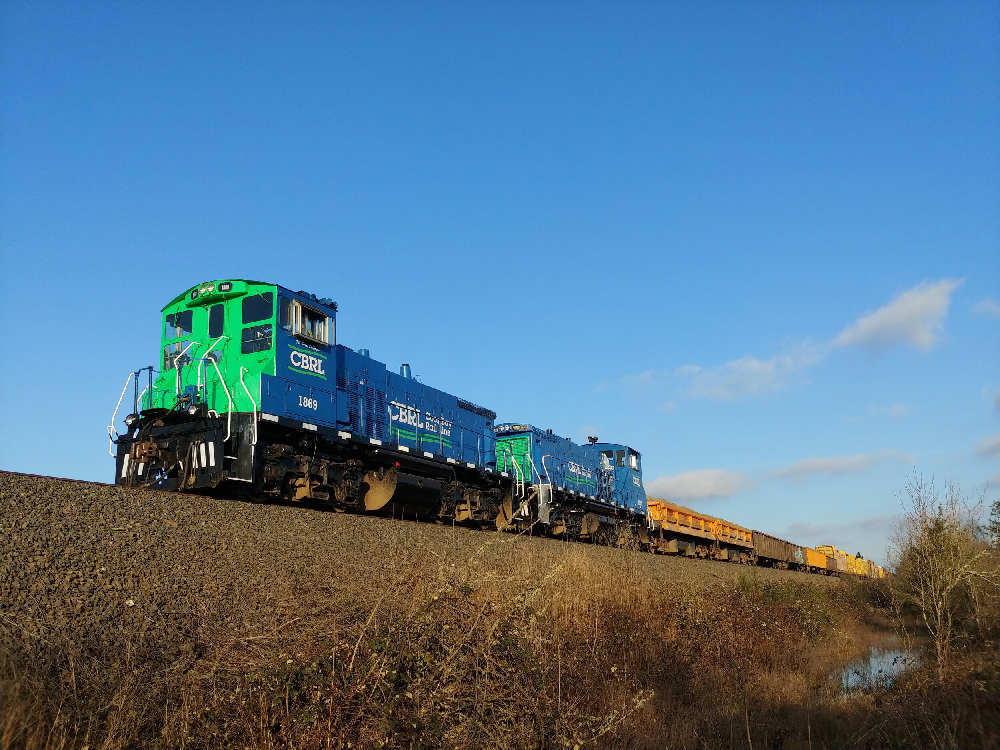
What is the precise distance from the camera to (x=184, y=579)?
25.5ft

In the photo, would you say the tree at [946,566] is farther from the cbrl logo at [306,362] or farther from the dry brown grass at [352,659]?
the cbrl logo at [306,362]

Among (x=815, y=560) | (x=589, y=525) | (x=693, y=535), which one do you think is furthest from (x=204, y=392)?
(x=815, y=560)

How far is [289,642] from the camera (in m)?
6.05

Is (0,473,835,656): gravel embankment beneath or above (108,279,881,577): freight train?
beneath

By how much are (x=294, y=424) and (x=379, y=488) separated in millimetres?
2690

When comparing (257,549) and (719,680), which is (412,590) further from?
(719,680)

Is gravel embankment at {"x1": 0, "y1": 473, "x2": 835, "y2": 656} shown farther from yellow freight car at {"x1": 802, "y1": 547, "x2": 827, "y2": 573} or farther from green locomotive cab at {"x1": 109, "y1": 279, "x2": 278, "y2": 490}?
yellow freight car at {"x1": 802, "y1": 547, "x2": 827, "y2": 573}

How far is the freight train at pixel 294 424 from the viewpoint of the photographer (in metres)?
12.2

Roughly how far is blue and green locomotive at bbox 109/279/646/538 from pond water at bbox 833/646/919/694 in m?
6.65

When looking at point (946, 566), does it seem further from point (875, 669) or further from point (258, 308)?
point (258, 308)

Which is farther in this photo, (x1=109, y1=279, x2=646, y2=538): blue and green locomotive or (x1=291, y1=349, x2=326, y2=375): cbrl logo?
(x1=291, y1=349, x2=326, y2=375): cbrl logo

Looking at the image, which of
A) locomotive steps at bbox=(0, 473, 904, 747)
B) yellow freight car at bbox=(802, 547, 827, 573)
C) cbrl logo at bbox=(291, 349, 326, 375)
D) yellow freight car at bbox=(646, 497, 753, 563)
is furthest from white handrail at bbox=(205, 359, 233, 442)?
yellow freight car at bbox=(802, 547, 827, 573)

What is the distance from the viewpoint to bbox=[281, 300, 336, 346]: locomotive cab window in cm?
1351

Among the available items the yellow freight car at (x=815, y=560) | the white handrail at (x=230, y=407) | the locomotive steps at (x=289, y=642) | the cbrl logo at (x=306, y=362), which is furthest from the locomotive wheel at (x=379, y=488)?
the yellow freight car at (x=815, y=560)
